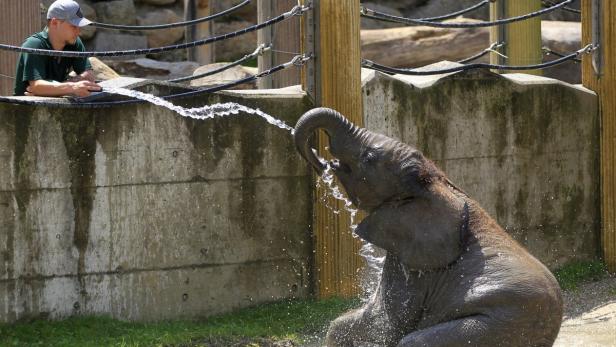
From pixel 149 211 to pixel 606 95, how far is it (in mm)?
4073

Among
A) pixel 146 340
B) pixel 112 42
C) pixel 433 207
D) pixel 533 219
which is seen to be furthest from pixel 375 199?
pixel 112 42

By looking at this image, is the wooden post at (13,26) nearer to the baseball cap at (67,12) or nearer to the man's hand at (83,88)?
the baseball cap at (67,12)

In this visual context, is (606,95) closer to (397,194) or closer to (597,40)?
(597,40)

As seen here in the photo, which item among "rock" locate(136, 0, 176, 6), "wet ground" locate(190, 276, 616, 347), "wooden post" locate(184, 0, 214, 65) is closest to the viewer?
"wet ground" locate(190, 276, 616, 347)

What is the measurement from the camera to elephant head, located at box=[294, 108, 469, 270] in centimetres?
544

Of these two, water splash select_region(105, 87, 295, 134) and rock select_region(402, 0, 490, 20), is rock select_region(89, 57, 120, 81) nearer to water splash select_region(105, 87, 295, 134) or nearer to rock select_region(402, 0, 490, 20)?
water splash select_region(105, 87, 295, 134)

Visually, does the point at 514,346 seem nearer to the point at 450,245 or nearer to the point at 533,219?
the point at 450,245

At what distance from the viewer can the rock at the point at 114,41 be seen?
765 inches

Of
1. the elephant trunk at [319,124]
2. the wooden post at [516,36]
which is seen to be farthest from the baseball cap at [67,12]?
the wooden post at [516,36]

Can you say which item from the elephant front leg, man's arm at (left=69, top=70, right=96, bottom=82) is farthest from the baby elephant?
man's arm at (left=69, top=70, right=96, bottom=82)

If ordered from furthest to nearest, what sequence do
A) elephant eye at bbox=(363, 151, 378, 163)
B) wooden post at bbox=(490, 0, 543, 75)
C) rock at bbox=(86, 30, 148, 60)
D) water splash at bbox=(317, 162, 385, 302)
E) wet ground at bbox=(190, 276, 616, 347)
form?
1. rock at bbox=(86, 30, 148, 60)
2. wooden post at bbox=(490, 0, 543, 75)
3. water splash at bbox=(317, 162, 385, 302)
4. wet ground at bbox=(190, 276, 616, 347)
5. elephant eye at bbox=(363, 151, 378, 163)

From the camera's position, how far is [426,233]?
17.8ft

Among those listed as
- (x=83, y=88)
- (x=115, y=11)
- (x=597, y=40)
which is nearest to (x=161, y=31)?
(x=115, y=11)

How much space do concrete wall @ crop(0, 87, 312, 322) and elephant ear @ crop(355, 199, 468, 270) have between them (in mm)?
2112
